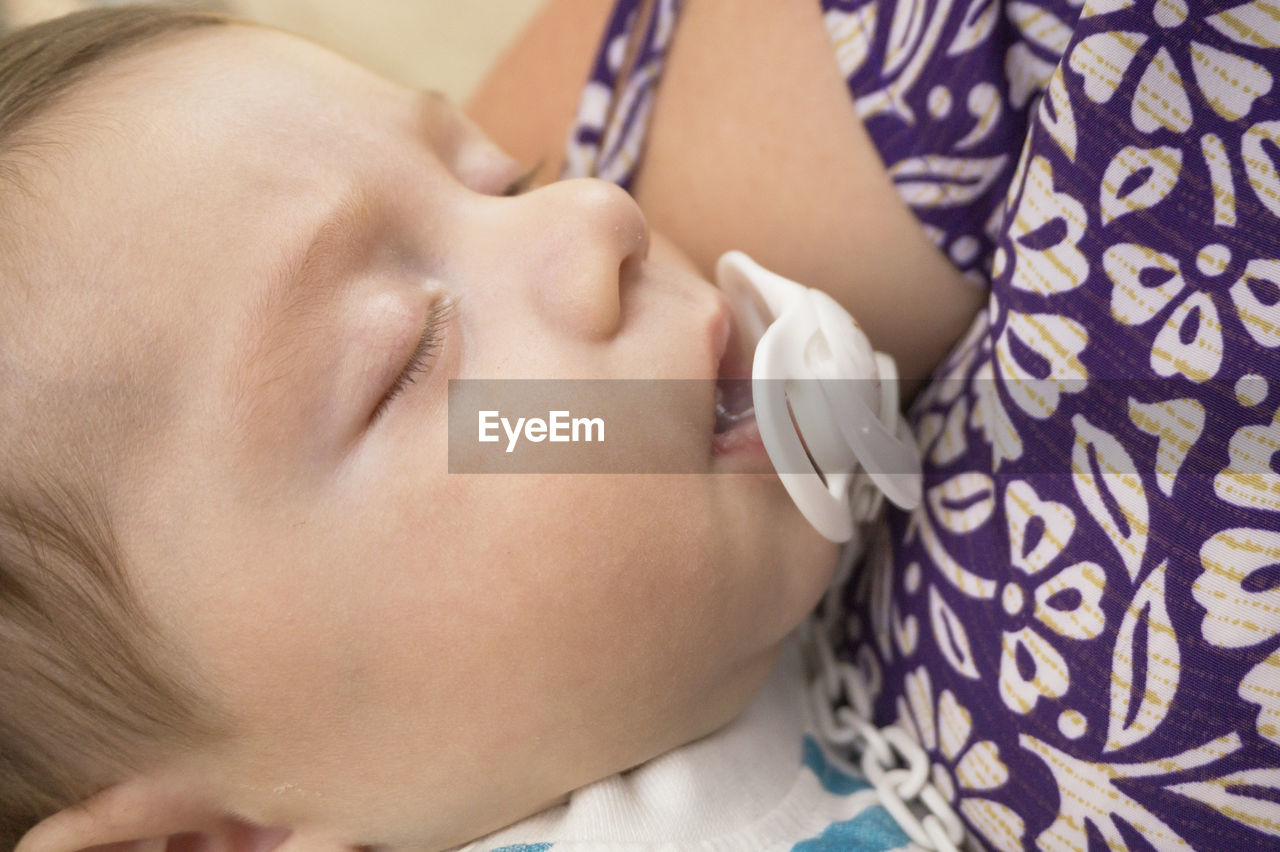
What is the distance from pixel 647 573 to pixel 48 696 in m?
0.40

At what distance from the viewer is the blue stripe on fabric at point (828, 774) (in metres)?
0.80

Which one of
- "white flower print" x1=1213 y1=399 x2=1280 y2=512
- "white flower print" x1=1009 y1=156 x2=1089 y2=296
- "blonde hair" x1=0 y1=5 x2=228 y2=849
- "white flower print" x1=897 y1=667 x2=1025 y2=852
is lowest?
"white flower print" x1=897 y1=667 x2=1025 y2=852

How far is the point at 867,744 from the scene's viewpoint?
2.67 feet

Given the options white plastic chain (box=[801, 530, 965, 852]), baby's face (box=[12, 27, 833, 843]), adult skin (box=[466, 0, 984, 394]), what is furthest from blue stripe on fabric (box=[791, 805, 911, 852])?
adult skin (box=[466, 0, 984, 394])

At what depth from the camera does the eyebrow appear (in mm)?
579

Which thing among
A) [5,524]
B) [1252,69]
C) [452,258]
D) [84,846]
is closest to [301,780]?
[84,846]

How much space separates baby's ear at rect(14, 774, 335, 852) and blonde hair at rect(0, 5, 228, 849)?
0.06 feet

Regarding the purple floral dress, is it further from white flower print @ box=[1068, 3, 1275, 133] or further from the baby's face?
the baby's face

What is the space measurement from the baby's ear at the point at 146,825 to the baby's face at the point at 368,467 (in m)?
0.03

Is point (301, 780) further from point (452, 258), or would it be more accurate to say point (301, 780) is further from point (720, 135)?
point (720, 135)

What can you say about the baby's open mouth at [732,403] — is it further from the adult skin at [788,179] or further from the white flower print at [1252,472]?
the white flower print at [1252,472]

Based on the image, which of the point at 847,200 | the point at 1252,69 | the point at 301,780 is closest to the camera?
the point at 1252,69

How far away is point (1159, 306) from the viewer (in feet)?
1.93

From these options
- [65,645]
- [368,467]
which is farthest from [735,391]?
[65,645]
